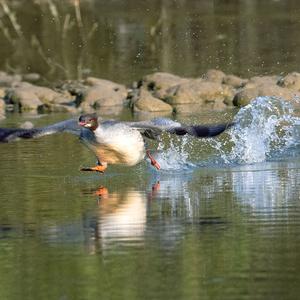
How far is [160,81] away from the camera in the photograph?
86.7 ft

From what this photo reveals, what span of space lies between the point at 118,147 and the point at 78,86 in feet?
40.4

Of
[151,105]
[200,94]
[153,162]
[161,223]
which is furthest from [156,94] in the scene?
[161,223]

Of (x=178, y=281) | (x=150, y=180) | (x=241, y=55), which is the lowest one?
(x=178, y=281)

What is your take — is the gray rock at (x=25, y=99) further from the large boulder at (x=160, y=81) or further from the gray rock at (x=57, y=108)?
the large boulder at (x=160, y=81)

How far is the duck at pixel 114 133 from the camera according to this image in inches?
594

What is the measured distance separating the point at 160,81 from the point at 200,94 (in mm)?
2000

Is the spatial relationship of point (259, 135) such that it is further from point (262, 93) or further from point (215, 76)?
→ point (215, 76)

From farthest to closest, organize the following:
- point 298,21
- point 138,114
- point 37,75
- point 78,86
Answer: point 298,21, point 37,75, point 78,86, point 138,114

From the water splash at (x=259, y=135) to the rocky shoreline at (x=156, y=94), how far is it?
2.96 m

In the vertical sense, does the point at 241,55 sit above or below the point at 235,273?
above

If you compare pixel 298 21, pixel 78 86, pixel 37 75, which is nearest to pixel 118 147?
pixel 78 86

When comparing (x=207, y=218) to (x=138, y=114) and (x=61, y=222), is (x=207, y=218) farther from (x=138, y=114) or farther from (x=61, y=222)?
(x=138, y=114)

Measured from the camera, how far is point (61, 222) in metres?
12.5

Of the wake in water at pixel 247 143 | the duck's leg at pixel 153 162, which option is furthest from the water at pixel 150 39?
the duck's leg at pixel 153 162
